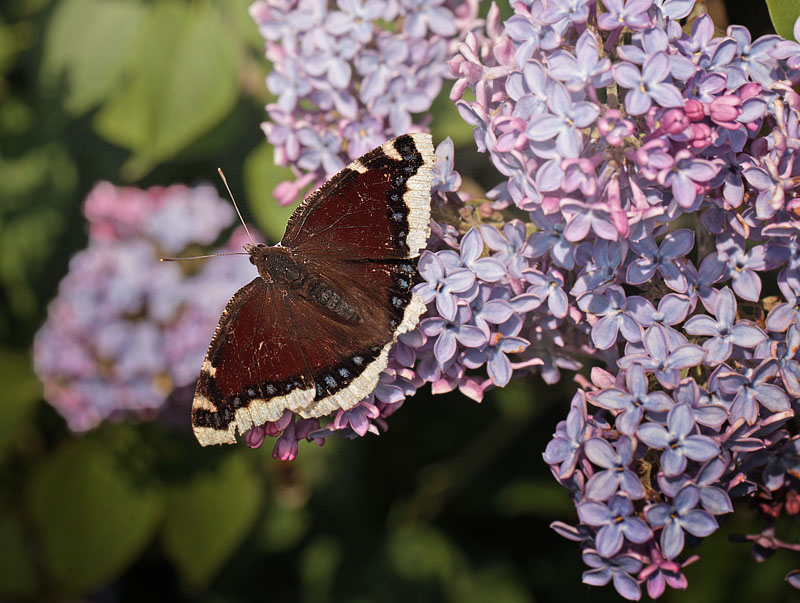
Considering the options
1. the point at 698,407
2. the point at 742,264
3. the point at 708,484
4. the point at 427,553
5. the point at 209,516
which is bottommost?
the point at 427,553

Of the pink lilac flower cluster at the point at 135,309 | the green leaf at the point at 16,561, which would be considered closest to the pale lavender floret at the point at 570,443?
the pink lilac flower cluster at the point at 135,309

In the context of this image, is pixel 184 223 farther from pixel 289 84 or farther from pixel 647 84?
pixel 647 84

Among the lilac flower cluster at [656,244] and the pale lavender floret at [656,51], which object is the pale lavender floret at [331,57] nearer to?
the lilac flower cluster at [656,244]

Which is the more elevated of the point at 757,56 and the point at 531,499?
the point at 757,56

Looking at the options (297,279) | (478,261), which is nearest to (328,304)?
(297,279)

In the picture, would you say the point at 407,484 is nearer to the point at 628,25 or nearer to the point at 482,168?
the point at 482,168

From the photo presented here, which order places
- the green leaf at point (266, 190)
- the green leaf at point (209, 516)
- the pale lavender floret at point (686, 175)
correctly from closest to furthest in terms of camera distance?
the pale lavender floret at point (686, 175), the green leaf at point (266, 190), the green leaf at point (209, 516)
